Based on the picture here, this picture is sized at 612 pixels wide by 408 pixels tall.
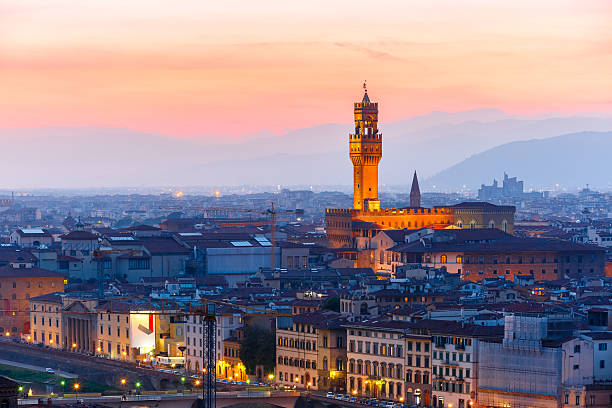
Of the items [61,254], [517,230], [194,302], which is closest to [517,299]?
[194,302]

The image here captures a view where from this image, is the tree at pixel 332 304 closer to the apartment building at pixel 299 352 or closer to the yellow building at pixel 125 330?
the apartment building at pixel 299 352

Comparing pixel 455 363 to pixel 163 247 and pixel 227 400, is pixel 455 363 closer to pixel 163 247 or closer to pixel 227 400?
pixel 227 400

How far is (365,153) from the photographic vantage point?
13025 cm

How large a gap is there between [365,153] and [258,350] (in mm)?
55847

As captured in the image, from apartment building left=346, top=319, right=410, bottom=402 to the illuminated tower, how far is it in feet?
192

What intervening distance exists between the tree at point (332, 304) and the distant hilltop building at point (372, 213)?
38.9m

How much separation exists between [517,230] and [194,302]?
6924 centimetres

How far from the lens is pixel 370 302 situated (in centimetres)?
7569

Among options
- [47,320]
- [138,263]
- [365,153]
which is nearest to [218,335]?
[47,320]

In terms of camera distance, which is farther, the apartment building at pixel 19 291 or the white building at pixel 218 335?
the apartment building at pixel 19 291

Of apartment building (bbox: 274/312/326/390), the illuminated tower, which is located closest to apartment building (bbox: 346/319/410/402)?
apartment building (bbox: 274/312/326/390)

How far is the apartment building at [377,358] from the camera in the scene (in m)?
67.7

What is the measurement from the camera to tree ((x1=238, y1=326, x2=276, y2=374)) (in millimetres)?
75062

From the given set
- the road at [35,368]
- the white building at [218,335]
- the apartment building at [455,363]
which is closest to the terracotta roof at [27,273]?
the road at [35,368]
